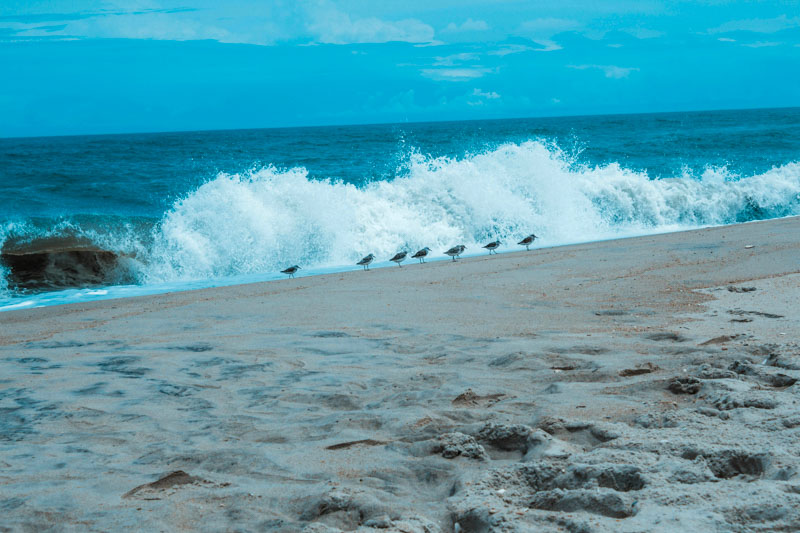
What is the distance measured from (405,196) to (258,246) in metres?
3.77

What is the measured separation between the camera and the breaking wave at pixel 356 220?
13117 millimetres


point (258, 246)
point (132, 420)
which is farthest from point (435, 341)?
point (258, 246)

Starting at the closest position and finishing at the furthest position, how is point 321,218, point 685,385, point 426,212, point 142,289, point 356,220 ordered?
point 685,385 → point 142,289 → point 321,218 → point 356,220 → point 426,212

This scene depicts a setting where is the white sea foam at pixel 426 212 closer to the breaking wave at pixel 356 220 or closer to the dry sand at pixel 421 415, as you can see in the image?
the breaking wave at pixel 356 220

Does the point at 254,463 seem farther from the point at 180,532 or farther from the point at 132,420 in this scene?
the point at 132,420

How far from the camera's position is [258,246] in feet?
45.0

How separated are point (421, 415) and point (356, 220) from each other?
36.9 ft

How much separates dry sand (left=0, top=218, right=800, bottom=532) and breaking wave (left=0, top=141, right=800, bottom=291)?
247 inches

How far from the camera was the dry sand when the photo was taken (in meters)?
2.56

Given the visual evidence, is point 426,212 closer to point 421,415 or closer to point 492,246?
point 492,246

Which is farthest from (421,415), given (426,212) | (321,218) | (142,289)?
(426,212)

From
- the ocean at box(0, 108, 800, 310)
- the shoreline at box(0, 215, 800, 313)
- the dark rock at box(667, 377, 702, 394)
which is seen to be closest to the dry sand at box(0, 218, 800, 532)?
the dark rock at box(667, 377, 702, 394)

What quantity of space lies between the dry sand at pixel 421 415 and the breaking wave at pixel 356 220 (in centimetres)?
627

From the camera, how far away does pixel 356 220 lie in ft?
48.0
